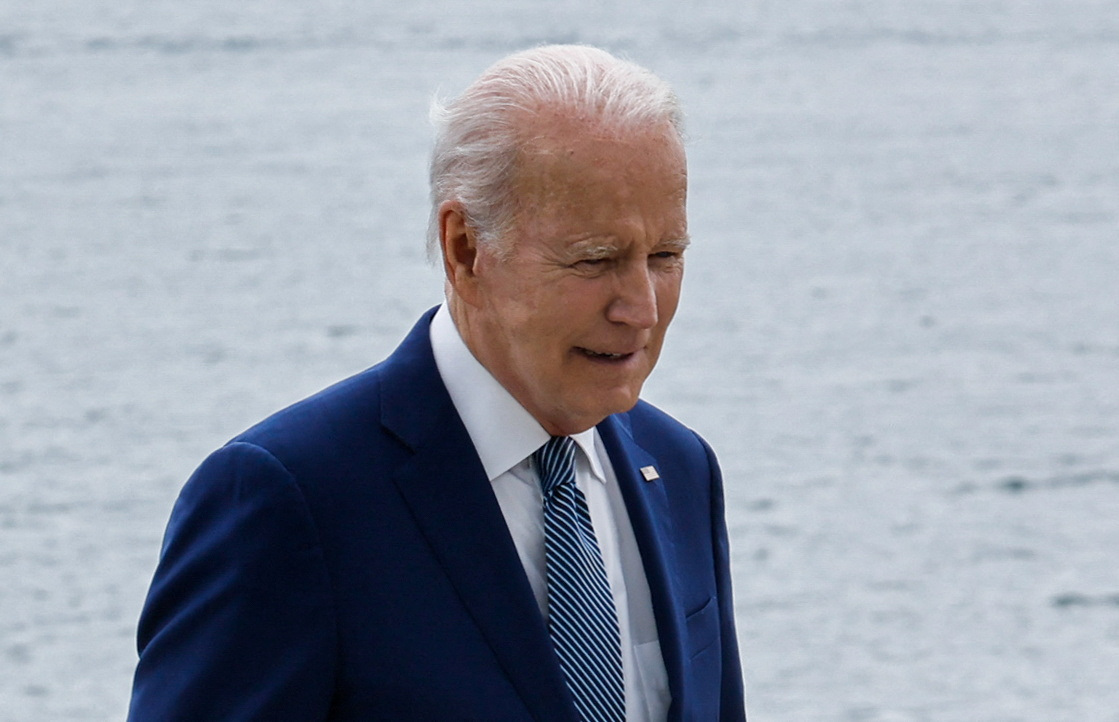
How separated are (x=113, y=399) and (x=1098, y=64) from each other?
19.8 metres

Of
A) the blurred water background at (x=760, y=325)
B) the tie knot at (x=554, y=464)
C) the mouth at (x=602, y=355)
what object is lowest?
the blurred water background at (x=760, y=325)

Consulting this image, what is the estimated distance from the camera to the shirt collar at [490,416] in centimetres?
222

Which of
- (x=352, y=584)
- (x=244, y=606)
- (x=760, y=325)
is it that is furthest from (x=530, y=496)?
(x=760, y=325)

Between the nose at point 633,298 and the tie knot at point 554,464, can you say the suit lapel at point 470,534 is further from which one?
the nose at point 633,298

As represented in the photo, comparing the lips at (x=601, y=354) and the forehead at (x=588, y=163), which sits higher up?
the forehead at (x=588, y=163)

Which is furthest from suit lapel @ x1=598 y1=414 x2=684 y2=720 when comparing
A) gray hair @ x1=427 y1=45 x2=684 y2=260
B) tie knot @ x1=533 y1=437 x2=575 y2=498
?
gray hair @ x1=427 y1=45 x2=684 y2=260

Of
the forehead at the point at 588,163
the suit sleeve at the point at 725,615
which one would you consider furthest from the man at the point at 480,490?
the suit sleeve at the point at 725,615

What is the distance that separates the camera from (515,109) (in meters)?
2.06

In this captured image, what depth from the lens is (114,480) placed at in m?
10.1

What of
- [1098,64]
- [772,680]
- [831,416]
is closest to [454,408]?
[772,680]

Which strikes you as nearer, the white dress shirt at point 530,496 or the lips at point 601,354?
the lips at point 601,354

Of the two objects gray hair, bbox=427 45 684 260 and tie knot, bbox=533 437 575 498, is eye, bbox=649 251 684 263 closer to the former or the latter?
gray hair, bbox=427 45 684 260

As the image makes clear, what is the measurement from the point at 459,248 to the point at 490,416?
209mm

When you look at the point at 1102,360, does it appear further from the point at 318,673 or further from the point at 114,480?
the point at 318,673
